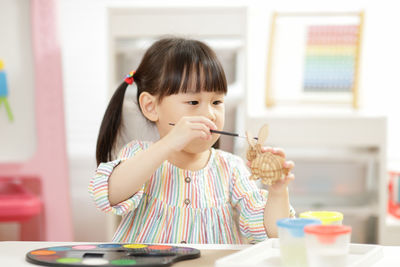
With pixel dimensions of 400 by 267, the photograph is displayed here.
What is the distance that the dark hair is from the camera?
1.18m

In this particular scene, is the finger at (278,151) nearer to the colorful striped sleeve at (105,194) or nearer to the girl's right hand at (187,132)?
the girl's right hand at (187,132)

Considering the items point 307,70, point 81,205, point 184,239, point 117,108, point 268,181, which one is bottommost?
point 81,205

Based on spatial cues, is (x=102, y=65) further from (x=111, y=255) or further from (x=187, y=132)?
(x=111, y=255)

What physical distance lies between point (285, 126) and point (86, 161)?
1.09 m

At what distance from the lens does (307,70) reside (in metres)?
2.61

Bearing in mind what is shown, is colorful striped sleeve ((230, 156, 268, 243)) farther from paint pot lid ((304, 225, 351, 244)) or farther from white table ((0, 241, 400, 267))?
paint pot lid ((304, 225, 351, 244))

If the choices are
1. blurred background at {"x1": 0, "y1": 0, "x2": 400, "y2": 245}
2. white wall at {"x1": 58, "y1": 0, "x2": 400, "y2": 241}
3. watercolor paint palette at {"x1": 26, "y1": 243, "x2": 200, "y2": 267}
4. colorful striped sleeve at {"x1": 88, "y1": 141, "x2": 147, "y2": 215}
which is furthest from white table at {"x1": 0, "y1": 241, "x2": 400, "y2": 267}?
white wall at {"x1": 58, "y1": 0, "x2": 400, "y2": 241}

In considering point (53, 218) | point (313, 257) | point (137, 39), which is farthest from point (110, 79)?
point (313, 257)

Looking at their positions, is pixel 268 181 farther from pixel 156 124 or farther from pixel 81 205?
pixel 81 205

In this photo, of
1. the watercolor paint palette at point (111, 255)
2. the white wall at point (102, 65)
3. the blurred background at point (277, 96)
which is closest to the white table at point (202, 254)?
the watercolor paint palette at point (111, 255)

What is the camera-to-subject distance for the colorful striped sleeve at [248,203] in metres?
1.14

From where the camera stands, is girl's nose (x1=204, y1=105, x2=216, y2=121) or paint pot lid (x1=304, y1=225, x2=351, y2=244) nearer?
paint pot lid (x1=304, y1=225, x2=351, y2=244)

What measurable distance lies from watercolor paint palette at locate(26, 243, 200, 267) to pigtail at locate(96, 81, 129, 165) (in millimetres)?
390

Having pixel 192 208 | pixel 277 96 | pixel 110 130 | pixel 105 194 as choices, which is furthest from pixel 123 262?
pixel 277 96
